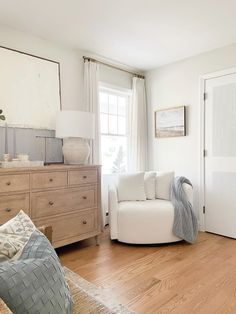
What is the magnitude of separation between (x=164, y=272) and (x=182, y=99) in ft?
8.29

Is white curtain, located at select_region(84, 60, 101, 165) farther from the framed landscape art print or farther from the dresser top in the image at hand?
the framed landscape art print

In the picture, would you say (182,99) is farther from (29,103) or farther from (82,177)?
(29,103)

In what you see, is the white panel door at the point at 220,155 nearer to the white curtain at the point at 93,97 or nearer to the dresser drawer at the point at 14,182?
the white curtain at the point at 93,97

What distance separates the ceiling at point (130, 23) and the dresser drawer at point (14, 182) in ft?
5.36

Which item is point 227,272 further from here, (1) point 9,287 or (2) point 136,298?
(1) point 9,287

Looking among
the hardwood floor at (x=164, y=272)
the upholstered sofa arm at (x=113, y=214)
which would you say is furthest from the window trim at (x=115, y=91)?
the hardwood floor at (x=164, y=272)

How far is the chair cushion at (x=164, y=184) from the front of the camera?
3443 mm

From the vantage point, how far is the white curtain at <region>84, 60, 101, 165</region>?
3543 mm

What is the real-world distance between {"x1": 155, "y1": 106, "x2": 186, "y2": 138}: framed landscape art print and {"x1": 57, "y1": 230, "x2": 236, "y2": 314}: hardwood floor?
63.8 inches

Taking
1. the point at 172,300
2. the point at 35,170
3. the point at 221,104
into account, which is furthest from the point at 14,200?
the point at 221,104

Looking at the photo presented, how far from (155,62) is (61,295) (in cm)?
372

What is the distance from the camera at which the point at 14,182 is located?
7.68ft

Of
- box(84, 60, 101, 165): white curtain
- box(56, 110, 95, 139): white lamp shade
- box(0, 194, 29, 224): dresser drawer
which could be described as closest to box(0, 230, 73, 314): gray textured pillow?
box(0, 194, 29, 224): dresser drawer

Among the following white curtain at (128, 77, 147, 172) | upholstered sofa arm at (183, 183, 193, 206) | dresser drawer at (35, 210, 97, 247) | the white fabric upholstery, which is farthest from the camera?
white curtain at (128, 77, 147, 172)
